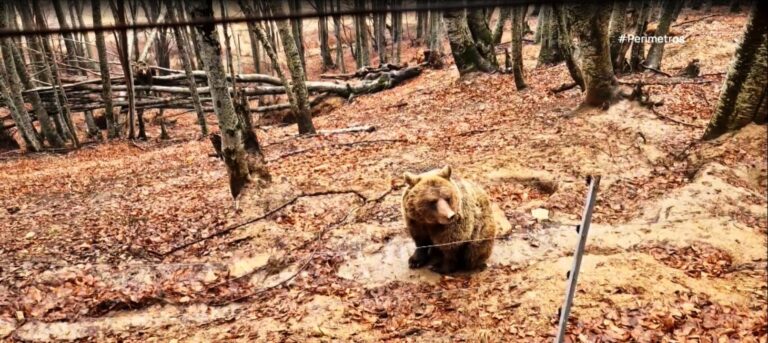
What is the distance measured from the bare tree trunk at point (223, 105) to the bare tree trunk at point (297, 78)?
4002 millimetres

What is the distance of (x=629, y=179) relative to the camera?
24.3ft

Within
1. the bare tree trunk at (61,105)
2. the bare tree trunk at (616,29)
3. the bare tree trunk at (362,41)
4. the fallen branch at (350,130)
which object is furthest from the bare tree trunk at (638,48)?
the bare tree trunk at (61,105)

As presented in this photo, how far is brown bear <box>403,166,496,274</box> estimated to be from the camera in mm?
4914

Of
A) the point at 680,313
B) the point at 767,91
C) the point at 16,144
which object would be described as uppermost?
the point at 767,91

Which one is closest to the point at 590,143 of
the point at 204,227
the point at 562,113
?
the point at 562,113

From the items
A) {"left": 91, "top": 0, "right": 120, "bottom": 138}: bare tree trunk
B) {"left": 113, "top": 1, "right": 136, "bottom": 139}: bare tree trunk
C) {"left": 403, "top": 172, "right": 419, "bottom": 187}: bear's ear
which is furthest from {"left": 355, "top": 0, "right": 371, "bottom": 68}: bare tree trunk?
{"left": 403, "top": 172, "right": 419, "bottom": 187}: bear's ear

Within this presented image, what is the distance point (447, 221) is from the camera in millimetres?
4738

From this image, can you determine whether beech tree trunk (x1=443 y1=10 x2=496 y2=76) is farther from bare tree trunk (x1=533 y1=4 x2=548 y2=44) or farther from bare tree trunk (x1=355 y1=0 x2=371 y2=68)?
bare tree trunk (x1=355 y1=0 x2=371 y2=68)

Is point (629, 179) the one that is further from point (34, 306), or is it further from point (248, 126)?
point (34, 306)

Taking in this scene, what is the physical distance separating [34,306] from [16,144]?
46.9 feet

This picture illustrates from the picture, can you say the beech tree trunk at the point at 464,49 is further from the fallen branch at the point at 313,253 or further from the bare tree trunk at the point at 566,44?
the fallen branch at the point at 313,253

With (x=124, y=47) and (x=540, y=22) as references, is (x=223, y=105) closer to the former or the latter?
(x=124, y=47)

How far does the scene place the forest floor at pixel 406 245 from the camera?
4758 mm

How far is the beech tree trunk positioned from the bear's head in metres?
12.4
